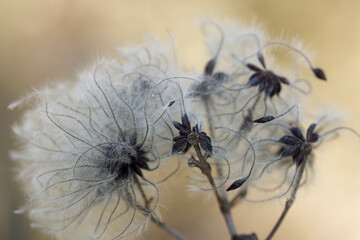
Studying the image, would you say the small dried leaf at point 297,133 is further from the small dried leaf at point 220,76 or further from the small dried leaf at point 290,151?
the small dried leaf at point 220,76

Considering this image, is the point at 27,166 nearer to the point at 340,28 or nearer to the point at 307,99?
the point at 307,99

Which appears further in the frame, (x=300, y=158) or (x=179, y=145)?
(x=300, y=158)

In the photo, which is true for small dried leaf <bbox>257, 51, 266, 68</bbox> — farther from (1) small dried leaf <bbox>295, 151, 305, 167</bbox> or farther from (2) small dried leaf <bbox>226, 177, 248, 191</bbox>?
(2) small dried leaf <bbox>226, 177, 248, 191</bbox>

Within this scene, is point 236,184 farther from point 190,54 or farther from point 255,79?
point 190,54

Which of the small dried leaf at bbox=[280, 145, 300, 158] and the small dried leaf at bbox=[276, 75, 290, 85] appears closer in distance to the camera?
the small dried leaf at bbox=[280, 145, 300, 158]

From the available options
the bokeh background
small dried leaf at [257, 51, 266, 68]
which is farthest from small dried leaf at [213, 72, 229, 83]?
the bokeh background

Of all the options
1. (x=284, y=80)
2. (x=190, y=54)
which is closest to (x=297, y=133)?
(x=284, y=80)

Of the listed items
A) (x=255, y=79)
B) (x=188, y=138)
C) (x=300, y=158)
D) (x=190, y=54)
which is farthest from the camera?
(x=190, y=54)

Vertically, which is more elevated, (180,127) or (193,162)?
(180,127)
